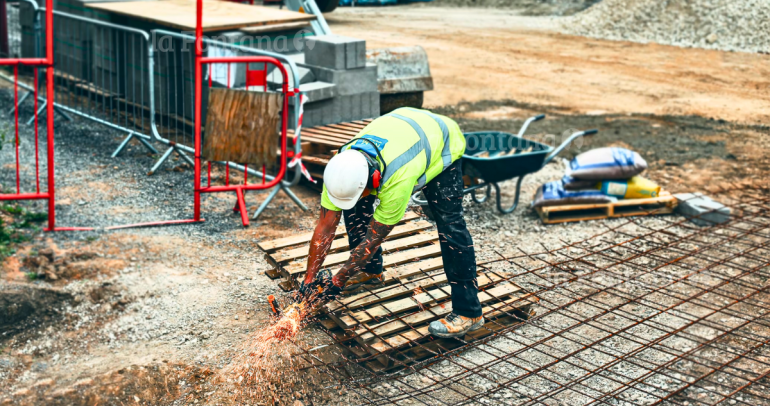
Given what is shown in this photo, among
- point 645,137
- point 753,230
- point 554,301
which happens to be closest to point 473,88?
point 645,137

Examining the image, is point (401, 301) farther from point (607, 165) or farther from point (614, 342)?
point (607, 165)

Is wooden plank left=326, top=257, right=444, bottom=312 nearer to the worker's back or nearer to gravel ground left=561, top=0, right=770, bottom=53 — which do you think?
the worker's back

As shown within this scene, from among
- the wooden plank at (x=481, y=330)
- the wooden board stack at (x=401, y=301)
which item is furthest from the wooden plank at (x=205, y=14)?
the wooden plank at (x=481, y=330)

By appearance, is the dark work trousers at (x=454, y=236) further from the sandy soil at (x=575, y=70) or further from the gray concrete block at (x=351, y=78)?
the sandy soil at (x=575, y=70)

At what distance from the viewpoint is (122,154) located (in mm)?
8422

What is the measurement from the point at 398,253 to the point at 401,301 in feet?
2.23

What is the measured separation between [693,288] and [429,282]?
2.20 meters

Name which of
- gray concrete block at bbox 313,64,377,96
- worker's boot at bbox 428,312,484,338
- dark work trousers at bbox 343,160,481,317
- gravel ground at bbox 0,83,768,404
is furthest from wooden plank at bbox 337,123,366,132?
worker's boot at bbox 428,312,484,338

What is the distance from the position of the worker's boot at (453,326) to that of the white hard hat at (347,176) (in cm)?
106

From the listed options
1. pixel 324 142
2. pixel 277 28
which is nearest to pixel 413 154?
pixel 324 142

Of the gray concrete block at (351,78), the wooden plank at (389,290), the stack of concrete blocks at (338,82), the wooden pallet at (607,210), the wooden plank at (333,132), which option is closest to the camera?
the wooden plank at (389,290)

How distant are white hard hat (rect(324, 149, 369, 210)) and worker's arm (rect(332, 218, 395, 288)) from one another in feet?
0.69

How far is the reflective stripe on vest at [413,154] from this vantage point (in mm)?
4074

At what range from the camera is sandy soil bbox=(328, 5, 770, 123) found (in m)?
11.8
